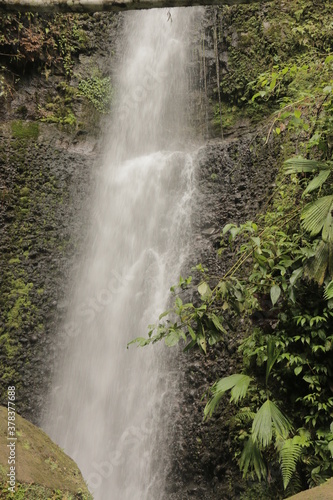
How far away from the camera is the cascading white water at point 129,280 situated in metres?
6.27

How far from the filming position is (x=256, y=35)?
369 inches

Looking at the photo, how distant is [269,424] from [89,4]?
344 cm

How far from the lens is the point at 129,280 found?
7.90 metres

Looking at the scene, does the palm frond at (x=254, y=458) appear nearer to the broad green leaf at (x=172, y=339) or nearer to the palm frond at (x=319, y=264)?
the broad green leaf at (x=172, y=339)

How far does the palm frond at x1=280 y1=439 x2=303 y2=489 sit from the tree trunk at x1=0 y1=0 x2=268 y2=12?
3.38 m

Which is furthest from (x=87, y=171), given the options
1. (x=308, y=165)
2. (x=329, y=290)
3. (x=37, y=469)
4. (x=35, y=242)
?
(x=37, y=469)

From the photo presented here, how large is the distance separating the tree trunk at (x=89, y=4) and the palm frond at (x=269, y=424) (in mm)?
3101

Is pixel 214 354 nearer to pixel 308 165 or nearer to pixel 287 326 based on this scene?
pixel 287 326

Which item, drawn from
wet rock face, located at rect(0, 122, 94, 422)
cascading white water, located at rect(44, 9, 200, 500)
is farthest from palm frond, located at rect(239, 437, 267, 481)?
wet rock face, located at rect(0, 122, 94, 422)

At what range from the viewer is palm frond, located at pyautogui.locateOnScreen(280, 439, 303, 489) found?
366 centimetres

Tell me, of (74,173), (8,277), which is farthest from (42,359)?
(74,173)

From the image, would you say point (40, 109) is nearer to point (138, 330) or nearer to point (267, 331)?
point (138, 330)

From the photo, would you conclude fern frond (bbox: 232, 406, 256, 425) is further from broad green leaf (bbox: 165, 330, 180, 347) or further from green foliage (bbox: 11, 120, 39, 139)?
green foliage (bbox: 11, 120, 39, 139)

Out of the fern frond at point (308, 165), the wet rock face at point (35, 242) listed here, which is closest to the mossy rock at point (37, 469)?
the fern frond at point (308, 165)
